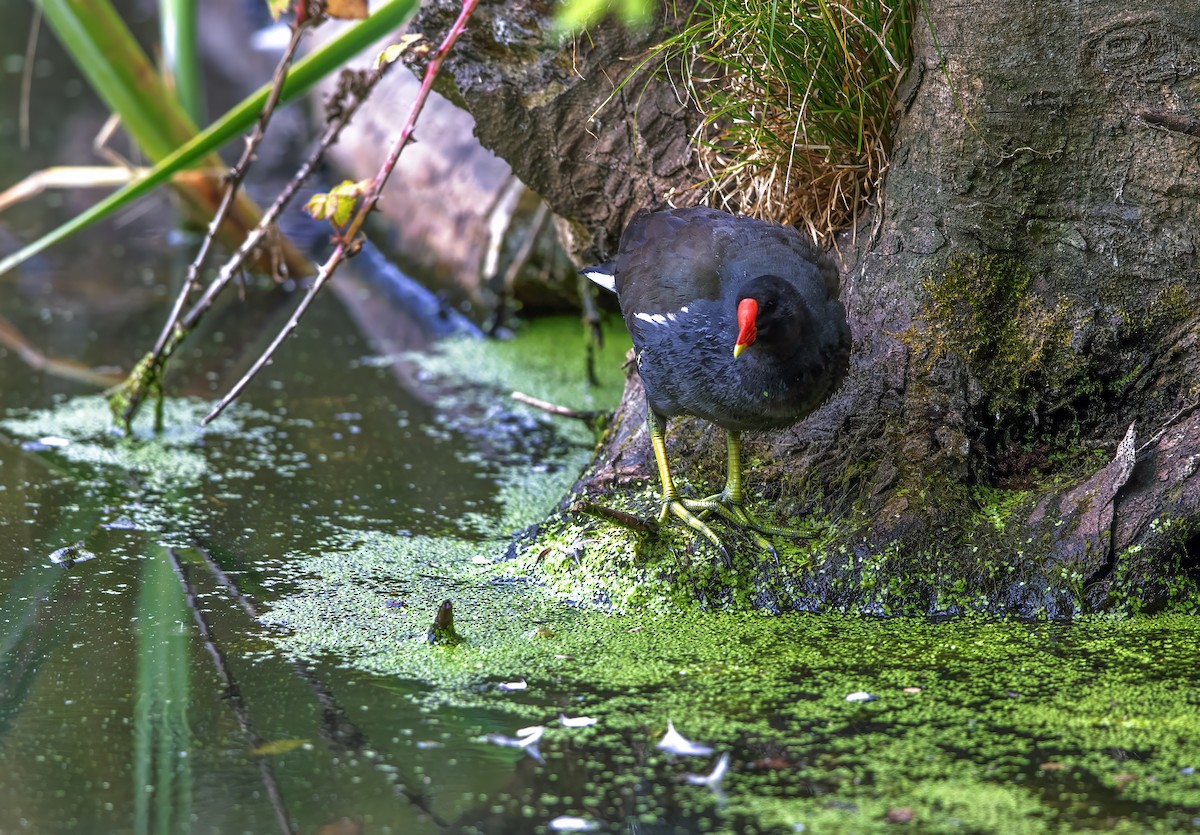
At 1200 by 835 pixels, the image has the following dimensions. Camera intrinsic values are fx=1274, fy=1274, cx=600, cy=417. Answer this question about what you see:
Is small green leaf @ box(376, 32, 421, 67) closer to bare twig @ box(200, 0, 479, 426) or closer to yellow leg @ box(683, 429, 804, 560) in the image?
bare twig @ box(200, 0, 479, 426)

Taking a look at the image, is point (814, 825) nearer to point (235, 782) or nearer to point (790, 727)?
point (790, 727)

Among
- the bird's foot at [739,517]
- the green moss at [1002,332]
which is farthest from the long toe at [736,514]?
the green moss at [1002,332]

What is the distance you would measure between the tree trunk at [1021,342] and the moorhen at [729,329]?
22 cm

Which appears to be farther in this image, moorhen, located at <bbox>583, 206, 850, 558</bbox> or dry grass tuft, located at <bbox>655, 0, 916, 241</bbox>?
dry grass tuft, located at <bbox>655, 0, 916, 241</bbox>

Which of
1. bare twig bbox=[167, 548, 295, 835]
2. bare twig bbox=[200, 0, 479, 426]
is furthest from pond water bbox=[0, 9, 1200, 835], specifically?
bare twig bbox=[200, 0, 479, 426]

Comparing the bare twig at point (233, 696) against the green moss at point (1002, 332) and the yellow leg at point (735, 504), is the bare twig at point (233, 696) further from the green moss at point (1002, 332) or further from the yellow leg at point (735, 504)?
the green moss at point (1002, 332)

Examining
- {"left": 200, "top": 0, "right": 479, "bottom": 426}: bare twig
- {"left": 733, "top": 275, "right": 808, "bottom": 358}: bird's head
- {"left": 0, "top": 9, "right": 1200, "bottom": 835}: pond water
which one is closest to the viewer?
{"left": 0, "top": 9, "right": 1200, "bottom": 835}: pond water

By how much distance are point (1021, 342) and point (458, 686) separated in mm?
1428

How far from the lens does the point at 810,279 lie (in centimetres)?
263

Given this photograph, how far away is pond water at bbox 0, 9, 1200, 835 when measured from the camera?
1867 millimetres

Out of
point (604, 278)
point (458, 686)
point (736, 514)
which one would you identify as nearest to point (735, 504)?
point (736, 514)

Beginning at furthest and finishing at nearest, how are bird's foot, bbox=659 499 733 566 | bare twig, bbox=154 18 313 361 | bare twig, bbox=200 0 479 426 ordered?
bare twig, bbox=154 18 313 361, bare twig, bbox=200 0 479 426, bird's foot, bbox=659 499 733 566

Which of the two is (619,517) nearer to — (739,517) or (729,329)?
(739,517)

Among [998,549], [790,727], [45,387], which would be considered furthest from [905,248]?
[45,387]
